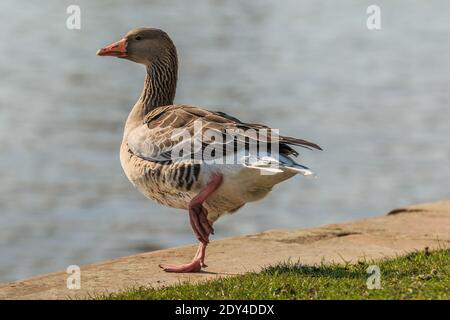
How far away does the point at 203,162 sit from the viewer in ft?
26.1

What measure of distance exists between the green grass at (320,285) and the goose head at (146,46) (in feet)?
8.64

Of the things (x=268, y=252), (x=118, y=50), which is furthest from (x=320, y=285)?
(x=118, y=50)

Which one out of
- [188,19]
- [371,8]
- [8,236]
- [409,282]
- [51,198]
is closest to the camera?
[409,282]

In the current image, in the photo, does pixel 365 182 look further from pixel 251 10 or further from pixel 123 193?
pixel 251 10

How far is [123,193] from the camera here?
15.9 m

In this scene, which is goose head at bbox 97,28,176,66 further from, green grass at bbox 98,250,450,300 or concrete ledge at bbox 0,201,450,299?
green grass at bbox 98,250,450,300

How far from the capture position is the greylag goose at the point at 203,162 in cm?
769

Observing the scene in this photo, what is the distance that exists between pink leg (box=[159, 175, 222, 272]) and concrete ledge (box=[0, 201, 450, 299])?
A: 0.10 meters

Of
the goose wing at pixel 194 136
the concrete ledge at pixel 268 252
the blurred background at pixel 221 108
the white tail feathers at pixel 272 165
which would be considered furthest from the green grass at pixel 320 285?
the blurred background at pixel 221 108

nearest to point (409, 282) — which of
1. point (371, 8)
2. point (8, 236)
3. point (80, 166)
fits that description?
point (8, 236)

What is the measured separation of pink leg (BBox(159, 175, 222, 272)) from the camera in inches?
311

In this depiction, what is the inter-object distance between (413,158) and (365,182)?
178 centimetres

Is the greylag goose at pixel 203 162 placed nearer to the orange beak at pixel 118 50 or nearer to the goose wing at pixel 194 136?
the goose wing at pixel 194 136

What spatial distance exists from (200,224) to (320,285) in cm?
129
